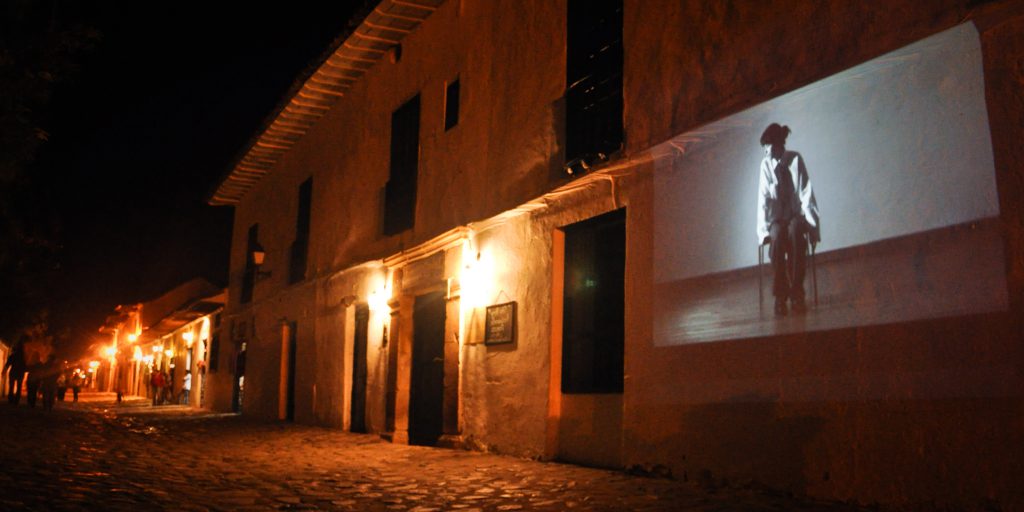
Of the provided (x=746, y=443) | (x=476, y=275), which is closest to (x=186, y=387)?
(x=476, y=275)

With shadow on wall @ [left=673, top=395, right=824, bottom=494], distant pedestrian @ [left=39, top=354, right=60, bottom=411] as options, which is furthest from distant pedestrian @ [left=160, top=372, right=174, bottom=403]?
shadow on wall @ [left=673, top=395, right=824, bottom=494]

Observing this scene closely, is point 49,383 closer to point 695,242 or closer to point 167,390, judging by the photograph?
point 167,390

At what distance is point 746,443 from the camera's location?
20.1 ft

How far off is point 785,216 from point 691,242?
993 mm

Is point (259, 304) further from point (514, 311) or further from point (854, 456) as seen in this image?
point (854, 456)

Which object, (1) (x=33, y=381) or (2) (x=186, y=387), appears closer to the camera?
(1) (x=33, y=381)

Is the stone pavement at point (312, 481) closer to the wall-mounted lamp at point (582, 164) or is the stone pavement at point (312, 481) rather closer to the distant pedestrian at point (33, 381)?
the wall-mounted lamp at point (582, 164)

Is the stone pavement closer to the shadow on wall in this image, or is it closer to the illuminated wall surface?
the shadow on wall

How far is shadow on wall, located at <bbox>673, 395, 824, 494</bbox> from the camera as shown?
18.8 ft

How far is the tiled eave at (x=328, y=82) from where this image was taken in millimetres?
12484

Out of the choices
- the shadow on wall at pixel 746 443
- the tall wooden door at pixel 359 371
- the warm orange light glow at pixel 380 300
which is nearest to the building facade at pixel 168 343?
the tall wooden door at pixel 359 371

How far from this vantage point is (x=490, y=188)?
10203 mm

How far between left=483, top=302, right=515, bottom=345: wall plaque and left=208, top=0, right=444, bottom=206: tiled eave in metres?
4.84

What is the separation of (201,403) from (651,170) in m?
21.3
